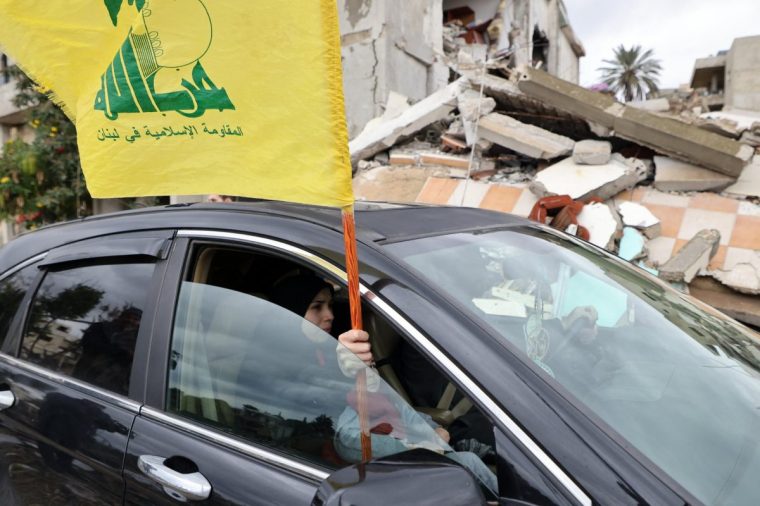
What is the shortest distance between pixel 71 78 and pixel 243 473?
1324mm

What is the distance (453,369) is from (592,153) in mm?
3970

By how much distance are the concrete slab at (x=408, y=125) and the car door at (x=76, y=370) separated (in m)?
4.06

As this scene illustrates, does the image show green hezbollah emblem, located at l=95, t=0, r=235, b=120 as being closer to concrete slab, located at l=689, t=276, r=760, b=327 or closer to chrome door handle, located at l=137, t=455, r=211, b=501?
chrome door handle, located at l=137, t=455, r=211, b=501

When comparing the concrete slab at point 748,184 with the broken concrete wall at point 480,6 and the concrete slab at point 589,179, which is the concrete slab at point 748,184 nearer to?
the concrete slab at point 589,179

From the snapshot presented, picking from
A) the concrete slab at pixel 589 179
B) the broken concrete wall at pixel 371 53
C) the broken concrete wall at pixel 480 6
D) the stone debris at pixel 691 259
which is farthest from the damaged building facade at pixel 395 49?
the stone debris at pixel 691 259

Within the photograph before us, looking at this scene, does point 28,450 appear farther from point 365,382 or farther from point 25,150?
point 25,150

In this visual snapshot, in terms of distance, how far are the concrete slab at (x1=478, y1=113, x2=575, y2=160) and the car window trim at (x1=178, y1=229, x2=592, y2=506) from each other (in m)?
3.84

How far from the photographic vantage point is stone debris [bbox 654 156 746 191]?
14.2 feet

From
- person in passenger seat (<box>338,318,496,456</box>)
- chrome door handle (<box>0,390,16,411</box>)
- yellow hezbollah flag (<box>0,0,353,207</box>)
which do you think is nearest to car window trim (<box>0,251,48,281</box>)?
chrome door handle (<box>0,390,16,411</box>)

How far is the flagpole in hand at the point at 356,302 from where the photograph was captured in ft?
4.44

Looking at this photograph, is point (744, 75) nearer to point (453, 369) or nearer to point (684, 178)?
point (684, 178)

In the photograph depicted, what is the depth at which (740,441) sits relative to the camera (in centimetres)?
126

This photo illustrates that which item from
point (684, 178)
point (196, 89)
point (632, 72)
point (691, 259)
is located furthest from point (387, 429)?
point (632, 72)

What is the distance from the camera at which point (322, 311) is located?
5.96 ft
